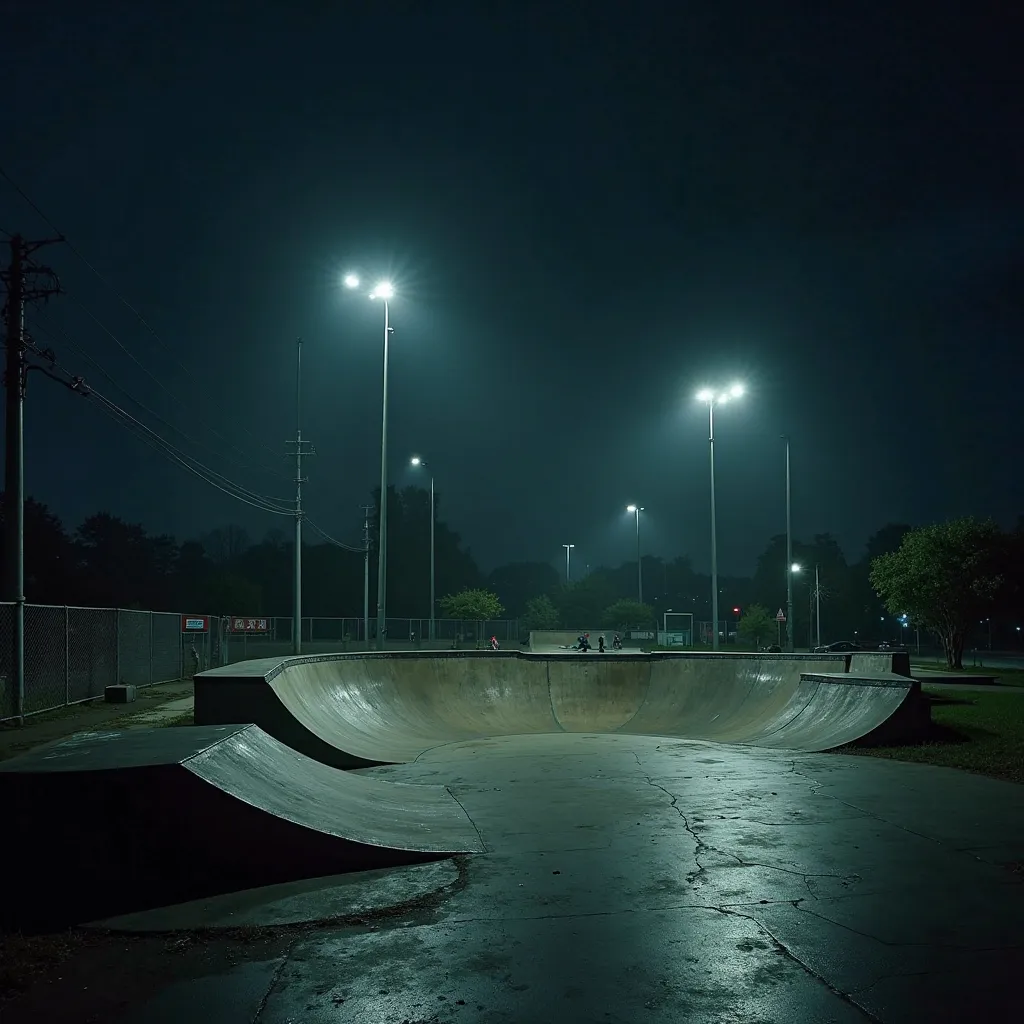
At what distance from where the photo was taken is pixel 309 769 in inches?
313

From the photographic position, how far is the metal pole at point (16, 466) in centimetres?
1542

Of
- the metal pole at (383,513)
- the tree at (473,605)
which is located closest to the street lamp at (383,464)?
the metal pole at (383,513)

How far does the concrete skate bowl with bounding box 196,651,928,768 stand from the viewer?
11375 millimetres

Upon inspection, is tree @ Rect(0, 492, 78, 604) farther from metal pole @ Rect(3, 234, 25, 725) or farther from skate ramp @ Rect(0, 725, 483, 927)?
skate ramp @ Rect(0, 725, 483, 927)

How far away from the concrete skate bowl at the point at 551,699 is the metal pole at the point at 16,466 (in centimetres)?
510

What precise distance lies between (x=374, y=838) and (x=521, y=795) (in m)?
2.86

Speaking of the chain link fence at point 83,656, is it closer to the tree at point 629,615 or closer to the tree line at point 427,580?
the tree line at point 427,580

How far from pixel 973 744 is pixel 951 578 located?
82.6ft

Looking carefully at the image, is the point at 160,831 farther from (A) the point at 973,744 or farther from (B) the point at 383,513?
(B) the point at 383,513

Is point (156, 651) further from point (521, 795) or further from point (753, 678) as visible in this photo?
point (521, 795)

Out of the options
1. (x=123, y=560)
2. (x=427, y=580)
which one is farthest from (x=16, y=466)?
(x=427, y=580)

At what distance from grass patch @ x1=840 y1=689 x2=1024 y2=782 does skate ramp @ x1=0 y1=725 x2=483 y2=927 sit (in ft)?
23.3

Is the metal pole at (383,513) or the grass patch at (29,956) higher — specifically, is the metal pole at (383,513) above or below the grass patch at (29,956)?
above

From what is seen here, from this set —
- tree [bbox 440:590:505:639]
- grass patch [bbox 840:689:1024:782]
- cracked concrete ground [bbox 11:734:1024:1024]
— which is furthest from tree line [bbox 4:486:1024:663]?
cracked concrete ground [bbox 11:734:1024:1024]
